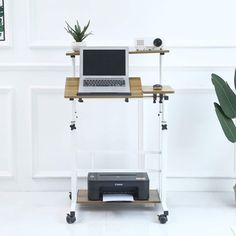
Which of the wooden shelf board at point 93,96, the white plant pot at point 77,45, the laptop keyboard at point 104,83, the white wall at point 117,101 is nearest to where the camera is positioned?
the wooden shelf board at point 93,96

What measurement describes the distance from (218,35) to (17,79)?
5.52 ft

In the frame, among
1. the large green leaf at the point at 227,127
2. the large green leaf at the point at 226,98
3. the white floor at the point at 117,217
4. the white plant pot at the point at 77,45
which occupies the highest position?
the white plant pot at the point at 77,45

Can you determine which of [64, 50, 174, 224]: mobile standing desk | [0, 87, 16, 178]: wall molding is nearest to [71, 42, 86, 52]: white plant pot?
[64, 50, 174, 224]: mobile standing desk

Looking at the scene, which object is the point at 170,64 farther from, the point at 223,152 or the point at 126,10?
the point at 223,152

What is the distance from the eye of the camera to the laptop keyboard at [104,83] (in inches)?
128

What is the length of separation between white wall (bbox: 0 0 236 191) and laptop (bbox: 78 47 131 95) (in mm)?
537

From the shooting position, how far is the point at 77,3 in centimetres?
380

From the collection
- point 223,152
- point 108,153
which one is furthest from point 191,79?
point 108,153

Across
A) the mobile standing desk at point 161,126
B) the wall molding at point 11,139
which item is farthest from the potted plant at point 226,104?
the wall molding at point 11,139

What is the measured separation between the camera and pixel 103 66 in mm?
3330

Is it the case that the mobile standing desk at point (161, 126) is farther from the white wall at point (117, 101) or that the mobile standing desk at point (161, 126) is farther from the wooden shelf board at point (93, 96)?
the white wall at point (117, 101)

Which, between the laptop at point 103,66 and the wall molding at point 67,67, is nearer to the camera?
the laptop at point 103,66

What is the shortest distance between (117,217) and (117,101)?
3.23 feet

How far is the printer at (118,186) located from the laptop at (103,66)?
2.36 ft
